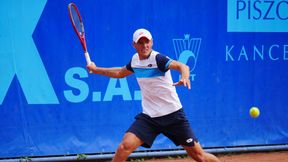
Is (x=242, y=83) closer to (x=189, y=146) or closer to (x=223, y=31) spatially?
(x=223, y=31)

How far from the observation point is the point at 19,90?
5801mm

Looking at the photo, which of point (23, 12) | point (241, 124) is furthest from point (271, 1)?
point (23, 12)

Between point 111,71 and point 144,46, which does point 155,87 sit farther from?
point 111,71

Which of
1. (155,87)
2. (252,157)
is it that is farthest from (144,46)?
(252,157)

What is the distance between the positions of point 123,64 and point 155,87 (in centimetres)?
157

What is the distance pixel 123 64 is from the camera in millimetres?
5992

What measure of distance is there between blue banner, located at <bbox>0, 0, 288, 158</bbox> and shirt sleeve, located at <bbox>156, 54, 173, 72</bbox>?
1.64 metres

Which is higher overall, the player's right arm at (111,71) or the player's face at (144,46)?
the player's face at (144,46)

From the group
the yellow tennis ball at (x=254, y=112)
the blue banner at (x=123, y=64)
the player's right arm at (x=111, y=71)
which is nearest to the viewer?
the player's right arm at (x=111, y=71)

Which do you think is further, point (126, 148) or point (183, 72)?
point (126, 148)

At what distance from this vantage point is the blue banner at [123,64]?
5.78 meters

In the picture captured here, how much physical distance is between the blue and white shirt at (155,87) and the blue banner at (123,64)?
4.89 feet

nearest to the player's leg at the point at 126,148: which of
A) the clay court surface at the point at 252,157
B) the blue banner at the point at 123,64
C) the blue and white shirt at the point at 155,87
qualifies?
the blue and white shirt at the point at 155,87

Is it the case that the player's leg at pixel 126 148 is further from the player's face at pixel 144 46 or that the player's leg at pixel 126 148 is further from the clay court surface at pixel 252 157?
the clay court surface at pixel 252 157
